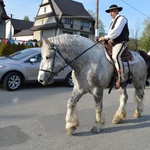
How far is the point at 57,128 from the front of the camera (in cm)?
490

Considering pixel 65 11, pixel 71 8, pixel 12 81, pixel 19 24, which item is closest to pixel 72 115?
pixel 12 81

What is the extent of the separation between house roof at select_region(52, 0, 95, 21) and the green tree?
50.4 ft

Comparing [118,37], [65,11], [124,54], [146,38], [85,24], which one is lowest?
[124,54]

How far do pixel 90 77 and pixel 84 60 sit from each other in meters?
0.35

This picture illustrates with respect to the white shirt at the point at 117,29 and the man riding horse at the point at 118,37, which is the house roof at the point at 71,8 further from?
the white shirt at the point at 117,29

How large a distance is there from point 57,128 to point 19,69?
4680 millimetres

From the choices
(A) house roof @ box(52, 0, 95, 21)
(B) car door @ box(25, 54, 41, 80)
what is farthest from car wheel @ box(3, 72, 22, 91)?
(A) house roof @ box(52, 0, 95, 21)

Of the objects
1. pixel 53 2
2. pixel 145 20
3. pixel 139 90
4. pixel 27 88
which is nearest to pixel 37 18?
pixel 53 2

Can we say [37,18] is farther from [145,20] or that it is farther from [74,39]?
[74,39]

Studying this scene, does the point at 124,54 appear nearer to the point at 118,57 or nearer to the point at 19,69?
the point at 118,57

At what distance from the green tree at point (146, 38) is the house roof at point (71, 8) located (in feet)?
50.4

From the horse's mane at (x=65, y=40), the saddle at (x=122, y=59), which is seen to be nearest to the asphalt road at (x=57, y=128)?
the saddle at (x=122, y=59)

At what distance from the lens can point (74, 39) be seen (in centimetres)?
448

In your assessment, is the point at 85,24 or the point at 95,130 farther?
the point at 85,24
